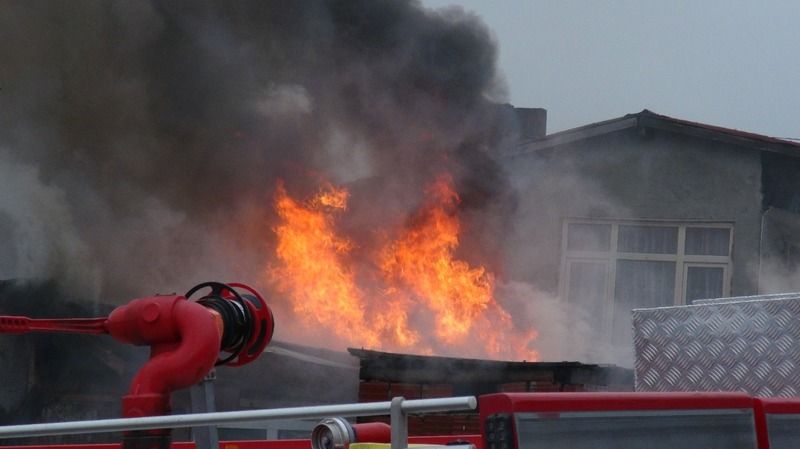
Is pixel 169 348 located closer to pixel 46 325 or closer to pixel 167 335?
pixel 167 335

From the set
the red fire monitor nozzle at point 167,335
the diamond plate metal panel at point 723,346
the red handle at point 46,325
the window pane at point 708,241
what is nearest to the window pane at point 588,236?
the window pane at point 708,241

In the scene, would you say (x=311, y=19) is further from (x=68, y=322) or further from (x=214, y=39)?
(x=68, y=322)

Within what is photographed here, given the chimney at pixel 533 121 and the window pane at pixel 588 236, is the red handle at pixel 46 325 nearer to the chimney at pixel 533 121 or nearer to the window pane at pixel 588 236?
the window pane at pixel 588 236

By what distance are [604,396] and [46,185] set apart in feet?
42.1

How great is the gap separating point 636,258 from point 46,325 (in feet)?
39.1

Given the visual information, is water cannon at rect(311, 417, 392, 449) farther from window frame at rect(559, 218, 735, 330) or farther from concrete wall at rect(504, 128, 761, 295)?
concrete wall at rect(504, 128, 761, 295)

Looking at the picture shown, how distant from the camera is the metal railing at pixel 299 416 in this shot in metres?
2.75

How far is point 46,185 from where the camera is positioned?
48.6ft

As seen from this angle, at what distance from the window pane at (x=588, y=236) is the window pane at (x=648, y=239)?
220 mm

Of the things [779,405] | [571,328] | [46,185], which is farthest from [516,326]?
[779,405]

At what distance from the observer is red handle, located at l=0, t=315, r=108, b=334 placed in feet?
17.1

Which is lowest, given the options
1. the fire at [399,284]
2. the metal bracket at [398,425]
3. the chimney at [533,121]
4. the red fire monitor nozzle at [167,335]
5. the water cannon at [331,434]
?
the water cannon at [331,434]

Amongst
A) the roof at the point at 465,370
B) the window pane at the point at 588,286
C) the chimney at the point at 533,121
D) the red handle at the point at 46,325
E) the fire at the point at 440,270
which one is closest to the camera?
the red handle at the point at 46,325

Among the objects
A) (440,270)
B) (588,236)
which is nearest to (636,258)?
(588,236)
